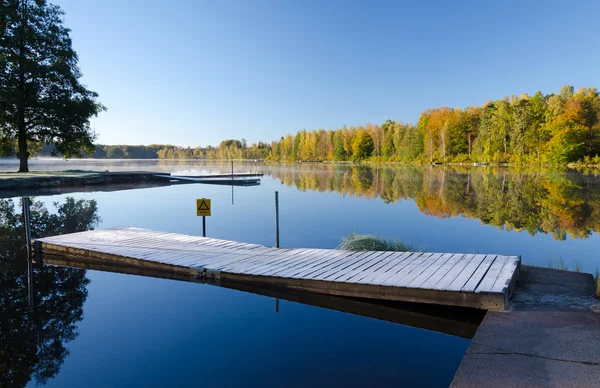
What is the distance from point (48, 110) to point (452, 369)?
2746 centimetres

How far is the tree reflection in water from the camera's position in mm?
3533

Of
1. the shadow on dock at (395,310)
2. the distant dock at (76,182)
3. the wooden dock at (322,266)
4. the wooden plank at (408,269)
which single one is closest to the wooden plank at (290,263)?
the wooden dock at (322,266)

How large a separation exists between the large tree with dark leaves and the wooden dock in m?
19.8

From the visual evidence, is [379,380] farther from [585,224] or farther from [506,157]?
[506,157]

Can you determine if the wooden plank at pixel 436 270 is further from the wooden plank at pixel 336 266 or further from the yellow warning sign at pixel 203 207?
the yellow warning sign at pixel 203 207

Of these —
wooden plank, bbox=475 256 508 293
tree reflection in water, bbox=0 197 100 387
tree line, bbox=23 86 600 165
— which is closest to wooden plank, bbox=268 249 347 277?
wooden plank, bbox=475 256 508 293

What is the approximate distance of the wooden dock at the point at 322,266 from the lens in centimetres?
435

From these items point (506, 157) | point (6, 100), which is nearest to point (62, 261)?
point (6, 100)

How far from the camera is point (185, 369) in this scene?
3.51 m

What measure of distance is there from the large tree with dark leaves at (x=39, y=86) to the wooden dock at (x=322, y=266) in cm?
1977

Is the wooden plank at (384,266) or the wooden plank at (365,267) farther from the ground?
the wooden plank at (384,266)

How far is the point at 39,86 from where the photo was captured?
82.1 ft

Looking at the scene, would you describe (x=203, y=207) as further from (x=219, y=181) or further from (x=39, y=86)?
(x=39, y=86)

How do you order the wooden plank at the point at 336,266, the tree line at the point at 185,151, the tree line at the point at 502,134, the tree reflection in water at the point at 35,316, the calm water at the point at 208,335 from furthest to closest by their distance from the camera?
the tree line at the point at 185,151, the tree line at the point at 502,134, the wooden plank at the point at 336,266, the tree reflection in water at the point at 35,316, the calm water at the point at 208,335
